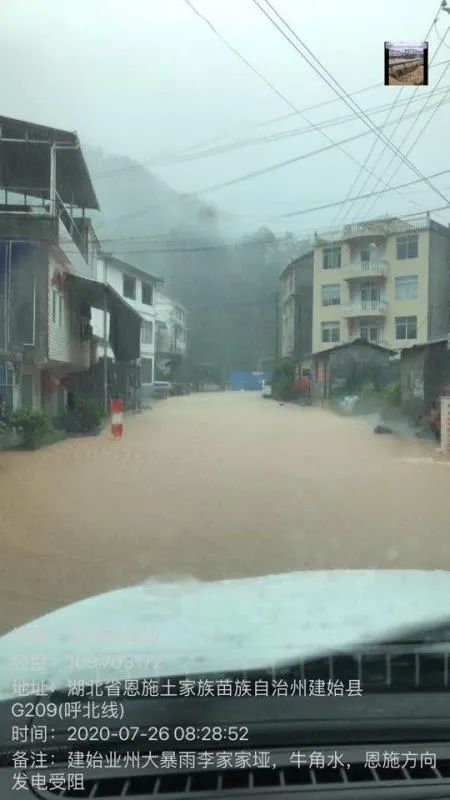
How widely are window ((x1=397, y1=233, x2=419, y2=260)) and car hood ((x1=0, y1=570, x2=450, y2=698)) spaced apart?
4792 mm

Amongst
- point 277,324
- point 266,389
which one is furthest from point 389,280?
point 266,389

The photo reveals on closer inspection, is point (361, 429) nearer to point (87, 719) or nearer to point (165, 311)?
point (165, 311)

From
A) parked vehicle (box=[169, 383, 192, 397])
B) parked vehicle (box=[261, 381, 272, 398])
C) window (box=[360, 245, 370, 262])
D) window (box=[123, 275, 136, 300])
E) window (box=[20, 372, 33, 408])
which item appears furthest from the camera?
parked vehicle (box=[261, 381, 272, 398])

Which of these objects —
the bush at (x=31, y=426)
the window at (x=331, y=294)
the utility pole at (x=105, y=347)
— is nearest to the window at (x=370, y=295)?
the window at (x=331, y=294)

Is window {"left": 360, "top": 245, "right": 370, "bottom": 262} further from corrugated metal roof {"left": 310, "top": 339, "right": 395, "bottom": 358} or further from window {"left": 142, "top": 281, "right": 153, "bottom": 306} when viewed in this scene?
window {"left": 142, "top": 281, "right": 153, "bottom": 306}

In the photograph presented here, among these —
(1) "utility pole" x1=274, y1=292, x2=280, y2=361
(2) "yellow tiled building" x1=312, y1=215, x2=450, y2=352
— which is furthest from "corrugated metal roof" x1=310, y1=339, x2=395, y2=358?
(1) "utility pole" x1=274, y1=292, x2=280, y2=361

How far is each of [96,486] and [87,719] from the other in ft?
14.5

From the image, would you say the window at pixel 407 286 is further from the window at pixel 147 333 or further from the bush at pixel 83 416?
the bush at pixel 83 416

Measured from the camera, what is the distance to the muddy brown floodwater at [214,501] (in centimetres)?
529

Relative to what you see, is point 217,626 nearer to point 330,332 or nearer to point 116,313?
point 116,313

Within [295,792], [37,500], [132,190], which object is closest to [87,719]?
[295,792]

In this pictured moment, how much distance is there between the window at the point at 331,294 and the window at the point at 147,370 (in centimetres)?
207

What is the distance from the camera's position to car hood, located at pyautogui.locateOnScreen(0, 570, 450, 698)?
2.42 meters

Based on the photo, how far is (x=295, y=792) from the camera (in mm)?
1797
